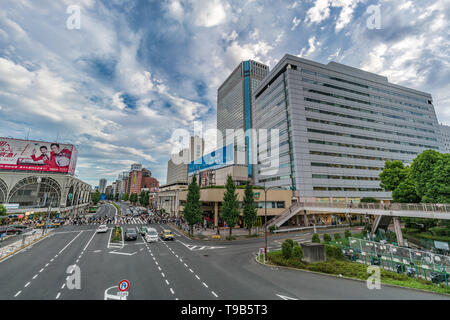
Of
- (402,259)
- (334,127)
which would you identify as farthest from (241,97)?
(402,259)

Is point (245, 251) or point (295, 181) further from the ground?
point (295, 181)

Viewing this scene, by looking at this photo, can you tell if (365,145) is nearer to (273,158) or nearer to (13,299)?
(273,158)

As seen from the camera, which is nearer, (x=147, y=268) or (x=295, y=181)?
(x=147, y=268)

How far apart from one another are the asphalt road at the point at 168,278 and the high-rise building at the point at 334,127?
3984 cm

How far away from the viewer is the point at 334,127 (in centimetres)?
6022

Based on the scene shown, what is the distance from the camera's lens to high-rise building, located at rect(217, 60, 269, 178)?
122562 millimetres

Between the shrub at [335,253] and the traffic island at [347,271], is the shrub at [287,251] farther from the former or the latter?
the shrub at [335,253]

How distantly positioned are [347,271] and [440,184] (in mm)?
20559

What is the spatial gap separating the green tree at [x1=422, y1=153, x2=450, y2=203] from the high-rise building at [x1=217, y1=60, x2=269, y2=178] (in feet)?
292

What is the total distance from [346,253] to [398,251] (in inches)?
185

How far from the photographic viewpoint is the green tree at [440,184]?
23.7 metres

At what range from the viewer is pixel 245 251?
993 inches

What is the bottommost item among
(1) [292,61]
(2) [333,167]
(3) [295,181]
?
(3) [295,181]

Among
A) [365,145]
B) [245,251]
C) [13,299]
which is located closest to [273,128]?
[365,145]
